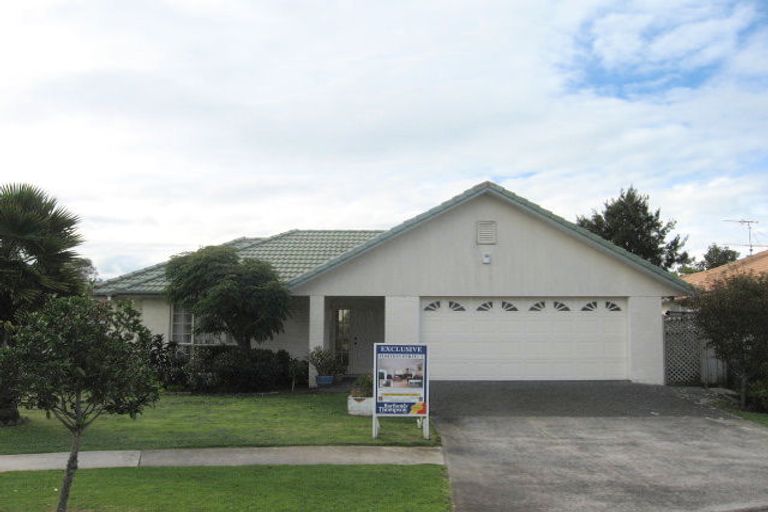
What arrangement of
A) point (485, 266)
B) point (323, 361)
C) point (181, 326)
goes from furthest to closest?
point (181, 326), point (485, 266), point (323, 361)

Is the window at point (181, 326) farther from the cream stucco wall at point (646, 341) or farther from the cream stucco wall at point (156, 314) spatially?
the cream stucco wall at point (646, 341)

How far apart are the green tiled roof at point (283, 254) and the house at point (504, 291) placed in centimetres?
225

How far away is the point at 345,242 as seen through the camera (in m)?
22.6

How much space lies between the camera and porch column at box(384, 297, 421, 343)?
17750 mm

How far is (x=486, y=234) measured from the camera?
704 inches

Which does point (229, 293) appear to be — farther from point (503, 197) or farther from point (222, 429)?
point (503, 197)

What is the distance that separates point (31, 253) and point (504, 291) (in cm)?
1079

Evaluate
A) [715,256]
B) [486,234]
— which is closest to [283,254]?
[486,234]

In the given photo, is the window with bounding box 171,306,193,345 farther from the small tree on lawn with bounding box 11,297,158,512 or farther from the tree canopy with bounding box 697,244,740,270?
the tree canopy with bounding box 697,244,740,270

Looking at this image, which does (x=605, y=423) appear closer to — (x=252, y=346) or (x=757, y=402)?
(x=757, y=402)

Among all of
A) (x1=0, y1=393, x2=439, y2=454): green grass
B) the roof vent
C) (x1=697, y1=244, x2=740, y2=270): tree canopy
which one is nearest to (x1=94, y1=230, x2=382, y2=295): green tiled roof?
the roof vent

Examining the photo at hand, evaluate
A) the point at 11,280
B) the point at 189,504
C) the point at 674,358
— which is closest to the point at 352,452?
the point at 189,504

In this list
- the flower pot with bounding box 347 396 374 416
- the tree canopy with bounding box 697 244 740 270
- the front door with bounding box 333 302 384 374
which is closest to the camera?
the flower pot with bounding box 347 396 374 416

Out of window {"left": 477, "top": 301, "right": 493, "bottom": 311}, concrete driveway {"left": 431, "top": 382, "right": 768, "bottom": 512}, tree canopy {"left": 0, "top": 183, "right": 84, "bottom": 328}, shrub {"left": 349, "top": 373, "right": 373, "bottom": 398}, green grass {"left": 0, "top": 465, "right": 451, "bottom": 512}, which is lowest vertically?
concrete driveway {"left": 431, "top": 382, "right": 768, "bottom": 512}
